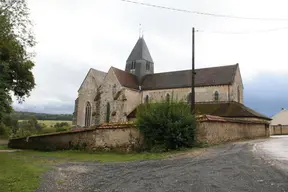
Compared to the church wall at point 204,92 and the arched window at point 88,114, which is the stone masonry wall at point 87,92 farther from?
the church wall at point 204,92

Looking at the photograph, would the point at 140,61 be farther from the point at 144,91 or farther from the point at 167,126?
the point at 167,126

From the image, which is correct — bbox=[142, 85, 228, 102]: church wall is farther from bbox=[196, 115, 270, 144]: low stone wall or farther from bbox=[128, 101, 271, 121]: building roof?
bbox=[196, 115, 270, 144]: low stone wall

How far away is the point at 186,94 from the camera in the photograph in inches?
1609

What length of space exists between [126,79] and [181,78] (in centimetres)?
950

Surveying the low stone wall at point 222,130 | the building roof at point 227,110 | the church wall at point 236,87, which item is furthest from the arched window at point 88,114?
the low stone wall at point 222,130

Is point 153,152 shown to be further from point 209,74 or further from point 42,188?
point 209,74

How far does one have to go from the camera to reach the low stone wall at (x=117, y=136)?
1722 centimetres

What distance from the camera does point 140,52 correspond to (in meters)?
53.7

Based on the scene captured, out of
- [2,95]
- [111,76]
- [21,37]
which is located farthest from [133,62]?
[2,95]

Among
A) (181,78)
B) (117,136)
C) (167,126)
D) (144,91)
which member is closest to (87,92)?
(144,91)

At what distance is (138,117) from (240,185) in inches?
413

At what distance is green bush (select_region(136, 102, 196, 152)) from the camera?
1555 cm

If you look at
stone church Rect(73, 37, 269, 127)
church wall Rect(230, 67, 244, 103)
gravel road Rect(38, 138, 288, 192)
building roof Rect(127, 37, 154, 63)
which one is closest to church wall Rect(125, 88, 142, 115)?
stone church Rect(73, 37, 269, 127)

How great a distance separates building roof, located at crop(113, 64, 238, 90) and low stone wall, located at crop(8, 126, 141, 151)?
72.0 feet
